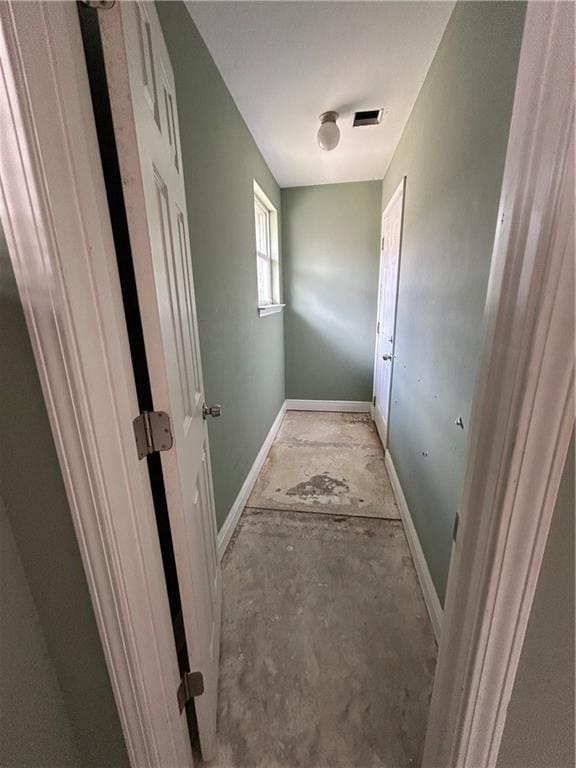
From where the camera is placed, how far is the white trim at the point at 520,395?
399 mm

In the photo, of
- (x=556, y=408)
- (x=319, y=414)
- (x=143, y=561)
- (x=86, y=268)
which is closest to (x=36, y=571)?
(x=143, y=561)

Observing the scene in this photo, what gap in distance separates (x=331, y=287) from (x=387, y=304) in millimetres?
908

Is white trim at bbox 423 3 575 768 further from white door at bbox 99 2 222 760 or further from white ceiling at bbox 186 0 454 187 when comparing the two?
white ceiling at bbox 186 0 454 187

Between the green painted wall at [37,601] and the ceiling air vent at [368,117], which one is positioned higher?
the ceiling air vent at [368,117]

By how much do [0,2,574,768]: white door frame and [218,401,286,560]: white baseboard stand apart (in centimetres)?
110

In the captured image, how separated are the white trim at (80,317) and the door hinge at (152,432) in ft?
0.10

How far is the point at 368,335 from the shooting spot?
362 centimetres

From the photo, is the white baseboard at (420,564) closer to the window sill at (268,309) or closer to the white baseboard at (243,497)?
the white baseboard at (243,497)

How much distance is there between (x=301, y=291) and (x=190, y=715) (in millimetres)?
3425

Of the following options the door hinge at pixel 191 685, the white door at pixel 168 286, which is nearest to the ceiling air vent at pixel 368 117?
the white door at pixel 168 286

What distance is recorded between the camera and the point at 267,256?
10.7 feet

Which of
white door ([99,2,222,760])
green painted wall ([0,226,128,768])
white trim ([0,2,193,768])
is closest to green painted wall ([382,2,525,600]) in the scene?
white door ([99,2,222,760])

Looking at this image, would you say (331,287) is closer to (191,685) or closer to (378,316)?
(378,316)

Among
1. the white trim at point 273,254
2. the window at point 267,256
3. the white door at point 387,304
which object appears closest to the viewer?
the white door at point 387,304
